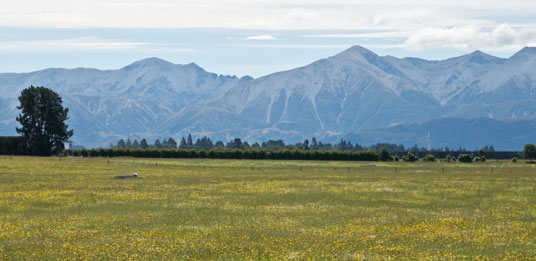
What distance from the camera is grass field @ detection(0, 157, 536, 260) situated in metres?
30.7

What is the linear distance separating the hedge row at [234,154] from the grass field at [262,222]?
8934 cm

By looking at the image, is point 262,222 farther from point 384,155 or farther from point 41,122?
point 41,122

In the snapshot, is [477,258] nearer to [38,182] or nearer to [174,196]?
[174,196]

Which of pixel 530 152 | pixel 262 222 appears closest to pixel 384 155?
pixel 530 152

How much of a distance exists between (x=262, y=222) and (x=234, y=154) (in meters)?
123

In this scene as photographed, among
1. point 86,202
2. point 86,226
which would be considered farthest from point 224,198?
point 86,226

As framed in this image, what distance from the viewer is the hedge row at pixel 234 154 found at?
155500mm

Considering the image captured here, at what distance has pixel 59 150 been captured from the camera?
514 feet

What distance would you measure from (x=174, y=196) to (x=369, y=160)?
10588cm

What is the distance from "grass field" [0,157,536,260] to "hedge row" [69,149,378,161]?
89.3 m

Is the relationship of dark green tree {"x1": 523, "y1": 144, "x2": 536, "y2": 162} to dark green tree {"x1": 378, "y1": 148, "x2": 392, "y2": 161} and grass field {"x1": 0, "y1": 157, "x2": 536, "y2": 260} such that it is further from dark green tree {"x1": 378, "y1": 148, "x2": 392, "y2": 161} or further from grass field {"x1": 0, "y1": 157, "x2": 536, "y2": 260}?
grass field {"x1": 0, "y1": 157, "x2": 536, "y2": 260}

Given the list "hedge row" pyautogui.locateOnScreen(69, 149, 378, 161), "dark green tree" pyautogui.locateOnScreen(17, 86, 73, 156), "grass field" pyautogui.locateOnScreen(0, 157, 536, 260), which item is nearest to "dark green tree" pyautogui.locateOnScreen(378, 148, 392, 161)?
"hedge row" pyautogui.locateOnScreen(69, 149, 378, 161)

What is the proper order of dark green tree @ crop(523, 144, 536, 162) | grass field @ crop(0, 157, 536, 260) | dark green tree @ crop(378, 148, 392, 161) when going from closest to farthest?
grass field @ crop(0, 157, 536, 260)
dark green tree @ crop(378, 148, 392, 161)
dark green tree @ crop(523, 144, 536, 162)

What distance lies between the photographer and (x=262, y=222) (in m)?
39.9
